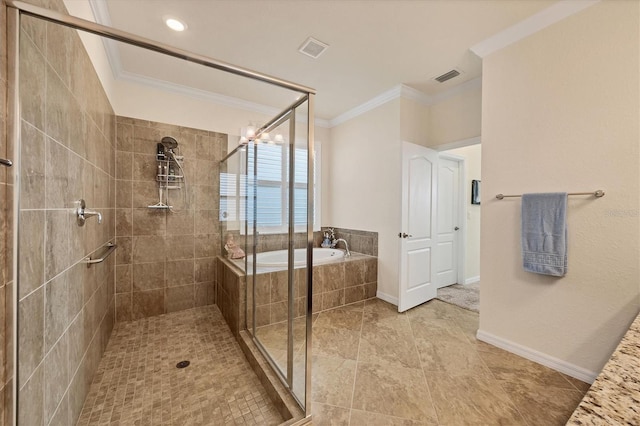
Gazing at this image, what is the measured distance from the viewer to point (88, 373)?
5.47 ft

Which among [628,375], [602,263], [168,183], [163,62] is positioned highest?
[163,62]

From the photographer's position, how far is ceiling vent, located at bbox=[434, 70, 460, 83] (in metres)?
2.70

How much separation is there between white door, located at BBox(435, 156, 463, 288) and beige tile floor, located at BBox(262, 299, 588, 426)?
4.84 feet

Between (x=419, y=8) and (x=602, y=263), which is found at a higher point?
(x=419, y=8)

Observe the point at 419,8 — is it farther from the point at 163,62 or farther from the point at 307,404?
the point at 307,404

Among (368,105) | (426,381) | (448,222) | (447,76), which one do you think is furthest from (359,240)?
(447,76)

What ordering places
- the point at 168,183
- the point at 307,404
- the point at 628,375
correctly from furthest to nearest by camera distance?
the point at 168,183, the point at 307,404, the point at 628,375

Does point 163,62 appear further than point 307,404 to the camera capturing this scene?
Yes

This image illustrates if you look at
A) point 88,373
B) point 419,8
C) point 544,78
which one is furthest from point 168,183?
point 544,78

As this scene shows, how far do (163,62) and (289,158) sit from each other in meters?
1.98

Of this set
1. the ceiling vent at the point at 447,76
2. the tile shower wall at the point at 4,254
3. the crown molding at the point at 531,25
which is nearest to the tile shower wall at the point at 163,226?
the tile shower wall at the point at 4,254

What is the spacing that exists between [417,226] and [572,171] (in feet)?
4.87

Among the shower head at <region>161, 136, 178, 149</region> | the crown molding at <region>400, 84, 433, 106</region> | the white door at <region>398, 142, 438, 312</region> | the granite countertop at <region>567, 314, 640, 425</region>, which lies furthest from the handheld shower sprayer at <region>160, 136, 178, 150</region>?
the granite countertop at <region>567, 314, 640, 425</region>

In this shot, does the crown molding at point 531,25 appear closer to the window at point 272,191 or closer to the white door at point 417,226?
the white door at point 417,226
